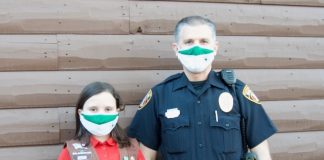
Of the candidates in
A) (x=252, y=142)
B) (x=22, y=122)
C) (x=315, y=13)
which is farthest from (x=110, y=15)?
(x=315, y=13)

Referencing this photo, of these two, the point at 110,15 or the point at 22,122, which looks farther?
the point at 110,15

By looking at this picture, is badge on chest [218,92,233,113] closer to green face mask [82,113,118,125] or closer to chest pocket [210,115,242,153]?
chest pocket [210,115,242,153]

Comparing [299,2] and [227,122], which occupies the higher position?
[299,2]

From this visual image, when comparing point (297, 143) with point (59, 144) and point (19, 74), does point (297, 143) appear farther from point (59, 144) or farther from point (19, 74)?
point (19, 74)

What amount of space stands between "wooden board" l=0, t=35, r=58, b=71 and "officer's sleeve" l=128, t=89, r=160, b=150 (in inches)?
23.9

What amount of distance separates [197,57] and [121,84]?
63cm

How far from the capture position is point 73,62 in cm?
334

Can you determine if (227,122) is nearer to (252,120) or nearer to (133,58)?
(252,120)

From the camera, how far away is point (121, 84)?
3.45m

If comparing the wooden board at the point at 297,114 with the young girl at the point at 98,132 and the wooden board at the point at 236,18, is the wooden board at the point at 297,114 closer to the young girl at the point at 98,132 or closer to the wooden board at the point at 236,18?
the wooden board at the point at 236,18

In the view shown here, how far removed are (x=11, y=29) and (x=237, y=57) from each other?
1.56 m

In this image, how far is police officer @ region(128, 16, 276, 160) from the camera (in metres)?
3.09

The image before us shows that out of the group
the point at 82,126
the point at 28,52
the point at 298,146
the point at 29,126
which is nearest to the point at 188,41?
the point at 82,126

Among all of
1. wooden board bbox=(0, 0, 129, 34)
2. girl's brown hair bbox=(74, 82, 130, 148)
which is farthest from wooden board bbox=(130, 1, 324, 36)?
girl's brown hair bbox=(74, 82, 130, 148)
